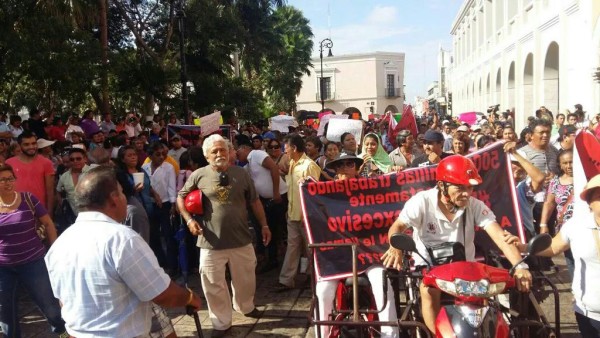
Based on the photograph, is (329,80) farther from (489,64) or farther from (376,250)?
(376,250)

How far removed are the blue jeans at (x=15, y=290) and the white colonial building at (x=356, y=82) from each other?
6439cm

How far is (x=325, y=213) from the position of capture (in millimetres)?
4551

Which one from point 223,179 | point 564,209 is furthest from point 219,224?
point 564,209

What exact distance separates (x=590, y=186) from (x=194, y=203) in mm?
3183

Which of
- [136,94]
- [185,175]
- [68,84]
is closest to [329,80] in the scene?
[136,94]

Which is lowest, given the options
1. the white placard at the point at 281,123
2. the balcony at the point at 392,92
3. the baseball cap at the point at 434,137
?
the baseball cap at the point at 434,137

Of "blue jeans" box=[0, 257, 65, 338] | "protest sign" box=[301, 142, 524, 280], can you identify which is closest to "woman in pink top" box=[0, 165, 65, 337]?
"blue jeans" box=[0, 257, 65, 338]

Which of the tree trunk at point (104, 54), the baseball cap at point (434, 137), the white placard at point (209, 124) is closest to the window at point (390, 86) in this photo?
the tree trunk at point (104, 54)

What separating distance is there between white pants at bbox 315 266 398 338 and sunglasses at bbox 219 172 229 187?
1.27 meters

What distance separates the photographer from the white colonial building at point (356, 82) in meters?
68.8

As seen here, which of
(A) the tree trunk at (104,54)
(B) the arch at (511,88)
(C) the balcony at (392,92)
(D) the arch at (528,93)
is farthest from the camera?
(C) the balcony at (392,92)

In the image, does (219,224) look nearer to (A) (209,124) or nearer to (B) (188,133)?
(B) (188,133)

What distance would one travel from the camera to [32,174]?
5.54 meters

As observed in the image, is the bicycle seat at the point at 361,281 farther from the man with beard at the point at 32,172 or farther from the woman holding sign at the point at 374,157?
the man with beard at the point at 32,172
